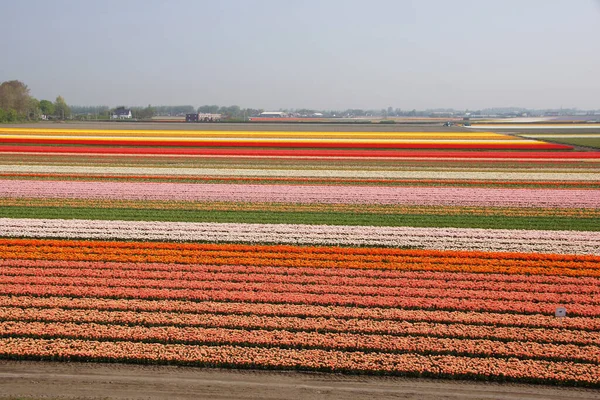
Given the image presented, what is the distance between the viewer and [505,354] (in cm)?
993

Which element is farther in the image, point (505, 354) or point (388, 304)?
point (388, 304)

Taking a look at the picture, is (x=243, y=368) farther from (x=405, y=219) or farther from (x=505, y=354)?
(x=405, y=219)

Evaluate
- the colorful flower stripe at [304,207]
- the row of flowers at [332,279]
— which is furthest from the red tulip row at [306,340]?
the colorful flower stripe at [304,207]

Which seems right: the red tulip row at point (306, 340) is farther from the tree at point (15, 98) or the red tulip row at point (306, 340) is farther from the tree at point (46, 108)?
the tree at point (46, 108)

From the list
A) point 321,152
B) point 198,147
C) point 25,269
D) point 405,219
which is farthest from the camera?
point 198,147

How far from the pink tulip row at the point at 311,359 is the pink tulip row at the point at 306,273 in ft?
11.6

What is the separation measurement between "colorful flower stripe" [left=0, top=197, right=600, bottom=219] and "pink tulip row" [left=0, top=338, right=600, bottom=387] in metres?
11.5

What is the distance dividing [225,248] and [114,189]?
11012 millimetres

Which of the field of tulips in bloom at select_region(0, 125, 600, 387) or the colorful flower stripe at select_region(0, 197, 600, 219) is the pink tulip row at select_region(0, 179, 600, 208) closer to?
the field of tulips in bloom at select_region(0, 125, 600, 387)

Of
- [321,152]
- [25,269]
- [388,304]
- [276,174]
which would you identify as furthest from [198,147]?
[388,304]

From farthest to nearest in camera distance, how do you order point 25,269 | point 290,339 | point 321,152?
point 321,152
point 25,269
point 290,339

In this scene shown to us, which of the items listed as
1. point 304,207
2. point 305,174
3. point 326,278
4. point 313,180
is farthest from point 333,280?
point 305,174

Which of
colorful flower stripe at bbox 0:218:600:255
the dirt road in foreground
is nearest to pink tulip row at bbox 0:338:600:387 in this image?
the dirt road in foreground

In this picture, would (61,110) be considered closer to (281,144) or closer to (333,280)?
(281,144)
